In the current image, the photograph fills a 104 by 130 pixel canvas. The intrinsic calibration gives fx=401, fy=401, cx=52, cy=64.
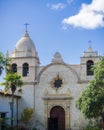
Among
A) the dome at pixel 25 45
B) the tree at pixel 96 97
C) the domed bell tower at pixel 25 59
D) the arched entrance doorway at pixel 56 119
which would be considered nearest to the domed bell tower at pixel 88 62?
the arched entrance doorway at pixel 56 119

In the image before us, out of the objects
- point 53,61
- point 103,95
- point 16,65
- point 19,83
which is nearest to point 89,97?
point 103,95

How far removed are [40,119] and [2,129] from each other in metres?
7.34

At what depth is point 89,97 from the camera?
37594mm

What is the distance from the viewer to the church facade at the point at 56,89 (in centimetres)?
4569

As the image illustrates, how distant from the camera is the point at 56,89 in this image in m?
46.5

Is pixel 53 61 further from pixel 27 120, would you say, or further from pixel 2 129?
pixel 2 129

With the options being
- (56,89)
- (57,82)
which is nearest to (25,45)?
(57,82)

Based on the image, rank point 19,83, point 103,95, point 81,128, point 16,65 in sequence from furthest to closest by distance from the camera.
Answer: point 16,65 < point 81,128 < point 19,83 < point 103,95

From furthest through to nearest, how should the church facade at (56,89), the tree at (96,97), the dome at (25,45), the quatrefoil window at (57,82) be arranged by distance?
the dome at (25,45)
the quatrefoil window at (57,82)
the church facade at (56,89)
the tree at (96,97)

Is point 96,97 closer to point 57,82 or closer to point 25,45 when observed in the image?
point 57,82

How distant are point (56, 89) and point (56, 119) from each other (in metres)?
3.48

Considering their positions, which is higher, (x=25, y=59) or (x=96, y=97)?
(x=25, y=59)

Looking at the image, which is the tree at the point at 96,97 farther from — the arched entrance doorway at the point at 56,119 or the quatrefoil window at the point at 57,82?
the quatrefoil window at the point at 57,82

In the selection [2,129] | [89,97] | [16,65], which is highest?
[16,65]
